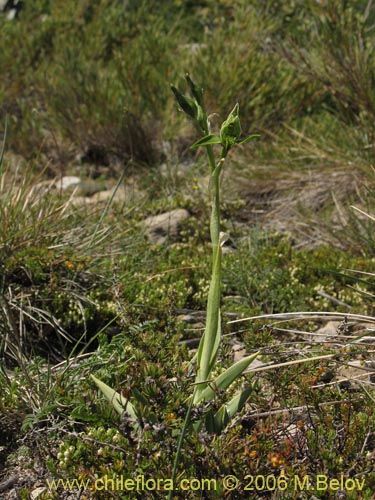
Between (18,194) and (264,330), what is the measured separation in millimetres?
1408

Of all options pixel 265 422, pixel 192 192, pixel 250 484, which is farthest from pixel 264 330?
pixel 192 192

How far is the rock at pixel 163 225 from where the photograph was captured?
3927mm

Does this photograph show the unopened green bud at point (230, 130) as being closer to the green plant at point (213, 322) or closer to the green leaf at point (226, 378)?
the green plant at point (213, 322)

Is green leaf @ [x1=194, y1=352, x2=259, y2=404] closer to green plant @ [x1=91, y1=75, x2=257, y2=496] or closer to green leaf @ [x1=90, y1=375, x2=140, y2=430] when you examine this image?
green plant @ [x1=91, y1=75, x2=257, y2=496]

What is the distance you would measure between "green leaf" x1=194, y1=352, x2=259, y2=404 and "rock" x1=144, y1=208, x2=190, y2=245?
1.94 metres

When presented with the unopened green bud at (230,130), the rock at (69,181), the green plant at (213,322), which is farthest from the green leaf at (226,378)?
the rock at (69,181)

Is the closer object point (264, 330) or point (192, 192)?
point (264, 330)

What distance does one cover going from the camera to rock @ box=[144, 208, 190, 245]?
393 cm

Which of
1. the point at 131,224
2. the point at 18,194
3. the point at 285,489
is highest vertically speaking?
the point at 18,194

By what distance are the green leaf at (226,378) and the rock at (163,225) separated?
6.36ft

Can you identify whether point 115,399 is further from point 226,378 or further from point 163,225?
point 163,225

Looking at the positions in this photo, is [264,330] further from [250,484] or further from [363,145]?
[363,145]

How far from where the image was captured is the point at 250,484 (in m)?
1.80

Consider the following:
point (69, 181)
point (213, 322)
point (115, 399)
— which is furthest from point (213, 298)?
point (69, 181)
